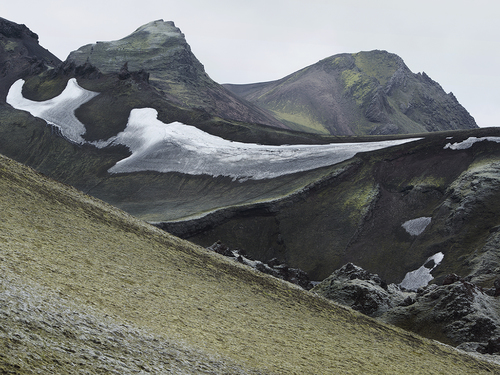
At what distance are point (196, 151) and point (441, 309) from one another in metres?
43.8

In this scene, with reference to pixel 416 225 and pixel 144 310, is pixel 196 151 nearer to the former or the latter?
pixel 416 225

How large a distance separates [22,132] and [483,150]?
66907 millimetres

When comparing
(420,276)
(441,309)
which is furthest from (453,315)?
(420,276)

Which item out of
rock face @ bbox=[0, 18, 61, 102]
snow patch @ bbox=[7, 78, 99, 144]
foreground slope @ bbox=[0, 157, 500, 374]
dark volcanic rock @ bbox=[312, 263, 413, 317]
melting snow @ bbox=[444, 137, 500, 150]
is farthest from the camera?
rock face @ bbox=[0, 18, 61, 102]

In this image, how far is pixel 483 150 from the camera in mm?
45469

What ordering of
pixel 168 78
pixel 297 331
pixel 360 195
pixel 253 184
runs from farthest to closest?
1. pixel 168 78
2. pixel 253 184
3. pixel 360 195
4. pixel 297 331

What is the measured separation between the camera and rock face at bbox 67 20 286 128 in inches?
5635

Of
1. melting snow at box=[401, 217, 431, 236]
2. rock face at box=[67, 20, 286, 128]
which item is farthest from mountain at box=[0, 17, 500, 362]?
rock face at box=[67, 20, 286, 128]

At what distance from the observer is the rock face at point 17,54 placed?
9381 cm

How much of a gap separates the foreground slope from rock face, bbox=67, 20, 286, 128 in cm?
12044

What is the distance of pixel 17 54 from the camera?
339ft

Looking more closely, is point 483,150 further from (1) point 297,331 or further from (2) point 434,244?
(1) point 297,331

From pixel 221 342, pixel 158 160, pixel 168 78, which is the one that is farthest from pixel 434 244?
pixel 168 78

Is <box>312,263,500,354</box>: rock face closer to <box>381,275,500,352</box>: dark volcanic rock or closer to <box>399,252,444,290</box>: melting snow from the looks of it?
<box>381,275,500,352</box>: dark volcanic rock
